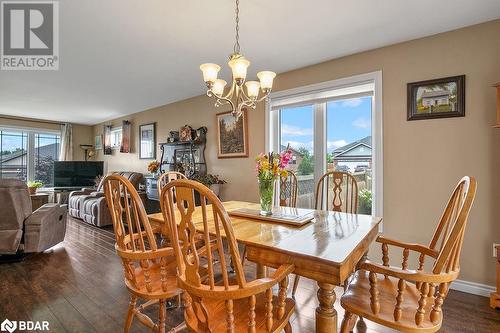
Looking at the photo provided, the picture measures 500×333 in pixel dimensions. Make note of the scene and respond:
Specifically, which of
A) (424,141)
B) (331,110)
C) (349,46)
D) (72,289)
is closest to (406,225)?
(424,141)

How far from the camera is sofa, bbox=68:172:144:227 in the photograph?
452 centimetres

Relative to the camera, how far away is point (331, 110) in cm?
315

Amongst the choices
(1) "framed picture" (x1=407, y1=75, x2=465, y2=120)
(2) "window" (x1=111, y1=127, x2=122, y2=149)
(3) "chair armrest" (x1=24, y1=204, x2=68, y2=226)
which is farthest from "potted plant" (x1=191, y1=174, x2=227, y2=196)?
(2) "window" (x1=111, y1=127, x2=122, y2=149)

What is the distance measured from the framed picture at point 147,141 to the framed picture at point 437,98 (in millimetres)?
4691

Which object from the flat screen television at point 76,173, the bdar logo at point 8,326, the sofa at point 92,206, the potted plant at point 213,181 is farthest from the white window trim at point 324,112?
the flat screen television at point 76,173

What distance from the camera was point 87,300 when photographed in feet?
6.88

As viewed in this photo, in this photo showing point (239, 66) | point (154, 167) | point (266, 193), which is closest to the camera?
point (239, 66)

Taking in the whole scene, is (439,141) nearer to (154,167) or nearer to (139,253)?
(139,253)

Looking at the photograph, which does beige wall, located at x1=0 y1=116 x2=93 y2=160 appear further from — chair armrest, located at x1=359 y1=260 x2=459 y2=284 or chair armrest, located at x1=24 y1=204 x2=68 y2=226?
chair armrest, located at x1=359 y1=260 x2=459 y2=284

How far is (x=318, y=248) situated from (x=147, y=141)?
5.21 metres

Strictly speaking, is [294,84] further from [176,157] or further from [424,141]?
[176,157]

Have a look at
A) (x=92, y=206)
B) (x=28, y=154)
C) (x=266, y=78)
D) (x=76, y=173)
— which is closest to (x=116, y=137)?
(x=76, y=173)

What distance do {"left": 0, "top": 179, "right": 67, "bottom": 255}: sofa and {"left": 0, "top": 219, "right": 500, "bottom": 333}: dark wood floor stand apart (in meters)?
0.19

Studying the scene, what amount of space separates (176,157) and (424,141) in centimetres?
388
